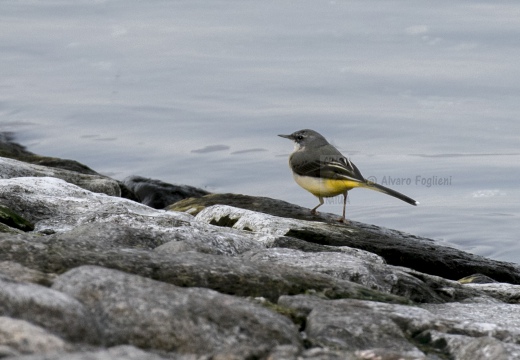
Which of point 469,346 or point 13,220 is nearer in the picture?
point 469,346

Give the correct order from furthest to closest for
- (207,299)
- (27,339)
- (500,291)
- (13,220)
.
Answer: (13,220), (500,291), (207,299), (27,339)

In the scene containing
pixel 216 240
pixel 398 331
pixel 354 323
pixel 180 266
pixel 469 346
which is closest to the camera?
pixel 469 346

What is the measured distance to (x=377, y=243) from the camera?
12.3 metres

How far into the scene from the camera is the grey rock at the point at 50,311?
5.49 metres

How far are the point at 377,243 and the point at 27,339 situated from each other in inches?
296

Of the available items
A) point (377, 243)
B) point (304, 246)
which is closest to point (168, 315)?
point (304, 246)

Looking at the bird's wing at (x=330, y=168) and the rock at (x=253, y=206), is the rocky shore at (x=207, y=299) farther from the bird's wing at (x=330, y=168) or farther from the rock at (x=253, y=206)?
the bird's wing at (x=330, y=168)

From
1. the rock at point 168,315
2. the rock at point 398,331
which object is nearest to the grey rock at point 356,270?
the rock at point 398,331

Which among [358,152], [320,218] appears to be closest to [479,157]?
[358,152]

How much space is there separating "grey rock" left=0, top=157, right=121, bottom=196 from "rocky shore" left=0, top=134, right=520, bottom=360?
8.39 ft

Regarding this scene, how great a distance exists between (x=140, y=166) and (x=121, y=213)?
1555cm

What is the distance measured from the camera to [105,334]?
5738 millimetres

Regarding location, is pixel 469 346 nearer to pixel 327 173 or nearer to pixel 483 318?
pixel 483 318

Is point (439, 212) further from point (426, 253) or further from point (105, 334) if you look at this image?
point (105, 334)
